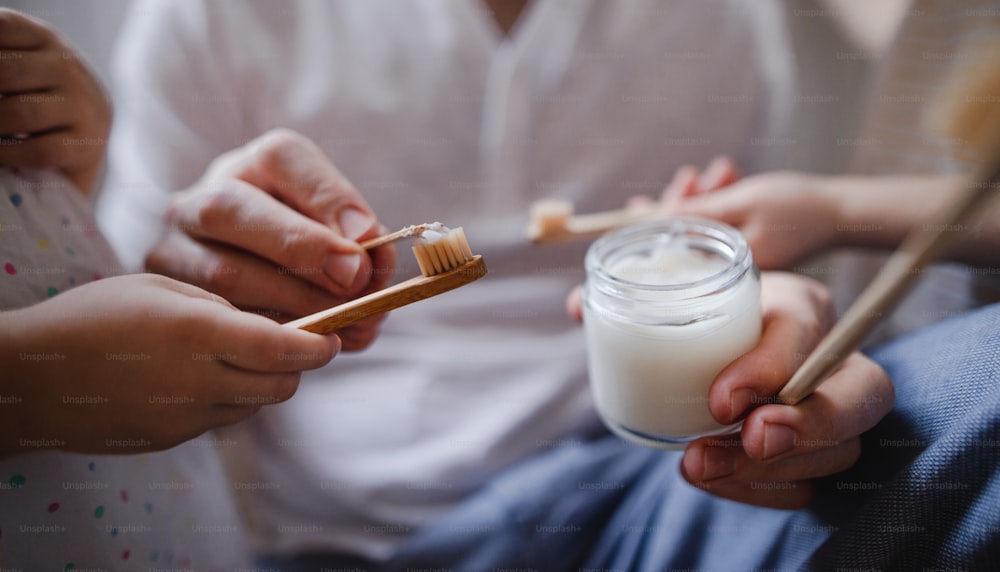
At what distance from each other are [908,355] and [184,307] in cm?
45

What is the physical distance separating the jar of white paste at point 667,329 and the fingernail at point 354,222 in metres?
0.15

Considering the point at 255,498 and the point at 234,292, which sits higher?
the point at 234,292

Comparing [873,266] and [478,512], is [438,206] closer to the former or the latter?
[478,512]

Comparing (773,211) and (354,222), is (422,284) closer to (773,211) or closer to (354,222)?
(354,222)

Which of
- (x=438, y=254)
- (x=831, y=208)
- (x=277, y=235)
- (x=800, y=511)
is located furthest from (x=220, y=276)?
(x=831, y=208)

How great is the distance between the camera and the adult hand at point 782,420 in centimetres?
37

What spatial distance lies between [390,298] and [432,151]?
37 cm

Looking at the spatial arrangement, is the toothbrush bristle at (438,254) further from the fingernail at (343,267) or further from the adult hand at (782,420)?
the adult hand at (782,420)

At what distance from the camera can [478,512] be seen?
554 mm

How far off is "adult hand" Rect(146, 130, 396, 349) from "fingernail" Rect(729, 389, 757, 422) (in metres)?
0.21

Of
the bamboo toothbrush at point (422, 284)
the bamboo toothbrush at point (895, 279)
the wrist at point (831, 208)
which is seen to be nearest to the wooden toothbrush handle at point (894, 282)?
the bamboo toothbrush at point (895, 279)

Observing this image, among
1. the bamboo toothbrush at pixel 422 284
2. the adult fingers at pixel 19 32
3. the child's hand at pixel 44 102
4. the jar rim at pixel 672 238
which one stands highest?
the adult fingers at pixel 19 32

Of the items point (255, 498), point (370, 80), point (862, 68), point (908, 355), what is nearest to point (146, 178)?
point (370, 80)

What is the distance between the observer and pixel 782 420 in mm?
367
